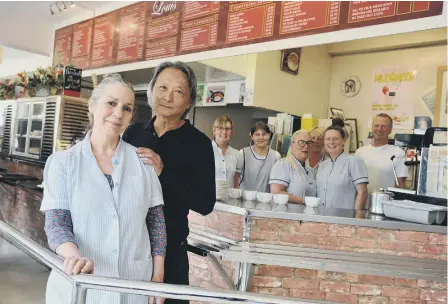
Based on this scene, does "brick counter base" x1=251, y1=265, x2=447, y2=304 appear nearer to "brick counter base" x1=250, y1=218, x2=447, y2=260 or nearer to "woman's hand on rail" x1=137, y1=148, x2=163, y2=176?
"brick counter base" x1=250, y1=218, x2=447, y2=260

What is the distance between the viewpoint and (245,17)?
3.54 metres

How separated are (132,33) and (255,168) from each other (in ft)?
7.25

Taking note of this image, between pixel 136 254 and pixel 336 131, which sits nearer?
pixel 136 254

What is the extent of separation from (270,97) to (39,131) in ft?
10.8

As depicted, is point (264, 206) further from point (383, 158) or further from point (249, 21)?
point (249, 21)

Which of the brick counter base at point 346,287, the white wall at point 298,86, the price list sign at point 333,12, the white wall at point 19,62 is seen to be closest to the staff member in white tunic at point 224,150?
the white wall at point 298,86

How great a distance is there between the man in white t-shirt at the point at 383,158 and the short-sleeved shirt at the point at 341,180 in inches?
17.5

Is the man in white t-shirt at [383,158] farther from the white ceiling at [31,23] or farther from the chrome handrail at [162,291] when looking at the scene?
the white ceiling at [31,23]

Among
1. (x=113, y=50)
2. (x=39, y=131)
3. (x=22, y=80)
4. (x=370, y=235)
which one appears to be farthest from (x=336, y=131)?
(x=22, y=80)

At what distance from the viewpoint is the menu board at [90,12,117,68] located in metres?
4.95

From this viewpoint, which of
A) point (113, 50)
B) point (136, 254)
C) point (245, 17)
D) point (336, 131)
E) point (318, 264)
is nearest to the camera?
point (136, 254)

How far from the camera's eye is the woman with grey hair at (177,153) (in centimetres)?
139

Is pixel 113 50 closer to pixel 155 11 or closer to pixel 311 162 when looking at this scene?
pixel 155 11

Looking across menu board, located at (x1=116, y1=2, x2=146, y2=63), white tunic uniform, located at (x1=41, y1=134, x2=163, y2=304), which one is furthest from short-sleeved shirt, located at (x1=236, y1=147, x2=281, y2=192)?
white tunic uniform, located at (x1=41, y1=134, x2=163, y2=304)
